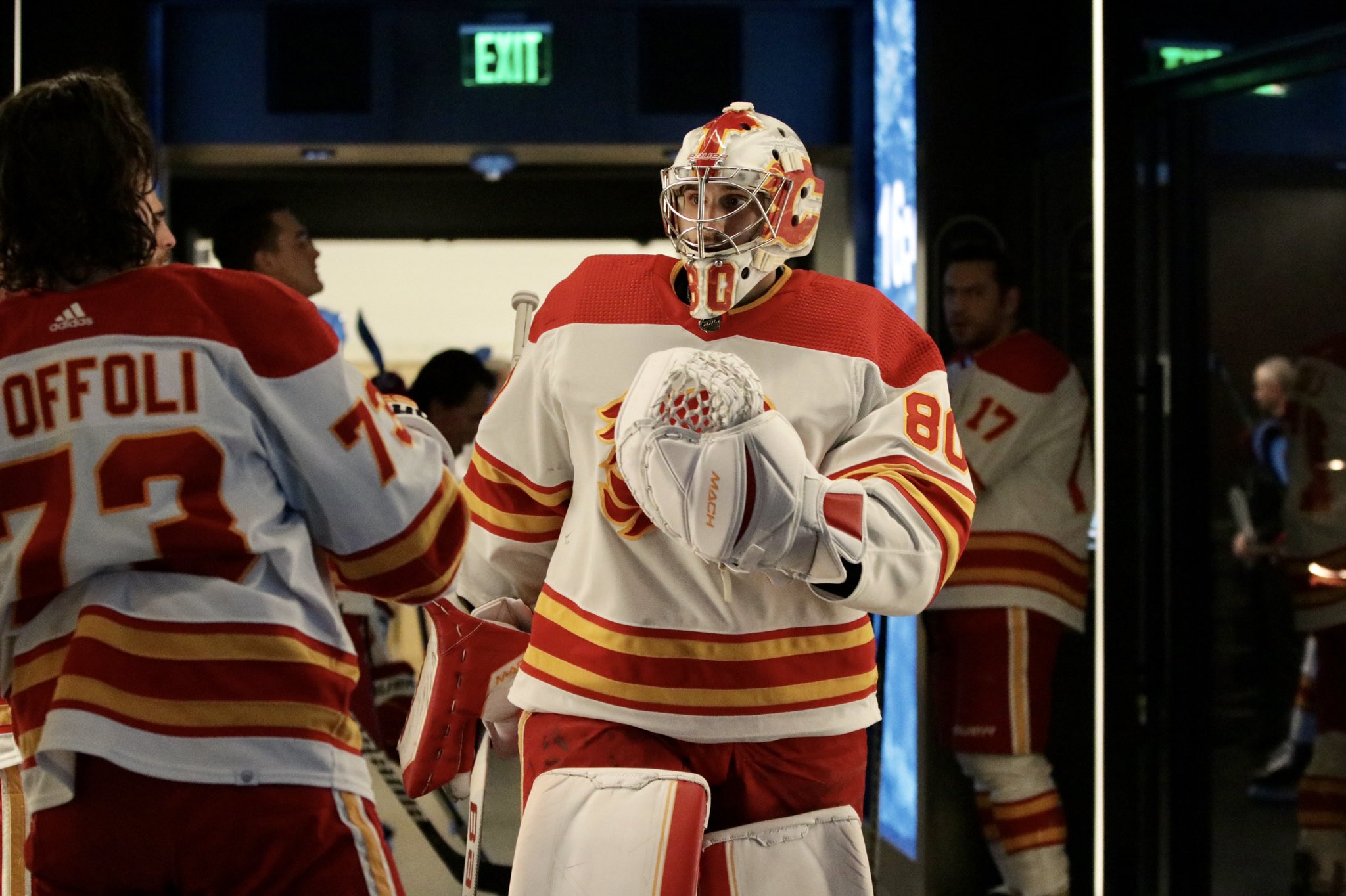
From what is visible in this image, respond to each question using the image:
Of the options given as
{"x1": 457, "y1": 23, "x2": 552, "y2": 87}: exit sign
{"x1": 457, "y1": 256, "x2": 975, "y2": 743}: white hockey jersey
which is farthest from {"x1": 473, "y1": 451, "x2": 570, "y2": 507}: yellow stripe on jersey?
{"x1": 457, "y1": 23, "x2": 552, "y2": 87}: exit sign

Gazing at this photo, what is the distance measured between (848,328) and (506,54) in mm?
2532

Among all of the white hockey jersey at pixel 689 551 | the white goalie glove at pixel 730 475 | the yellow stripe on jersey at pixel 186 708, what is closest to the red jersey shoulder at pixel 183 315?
the yellow stripe on jersey at pixel 186 708

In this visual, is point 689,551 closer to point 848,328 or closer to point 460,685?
point 848,328

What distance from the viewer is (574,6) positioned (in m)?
4.38

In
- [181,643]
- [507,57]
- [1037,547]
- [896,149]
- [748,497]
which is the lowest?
[1037,547]

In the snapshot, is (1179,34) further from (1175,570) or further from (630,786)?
(630,786)

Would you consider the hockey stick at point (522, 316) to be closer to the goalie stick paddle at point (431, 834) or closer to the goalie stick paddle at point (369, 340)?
the goalie stick paddle at point (431, 834)

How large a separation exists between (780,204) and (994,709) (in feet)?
6.20

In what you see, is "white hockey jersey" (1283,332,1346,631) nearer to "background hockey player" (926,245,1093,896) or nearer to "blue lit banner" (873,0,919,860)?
"background hockey player" (926,245,1093,896)

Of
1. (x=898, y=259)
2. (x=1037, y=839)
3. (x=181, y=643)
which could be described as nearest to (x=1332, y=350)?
(x=898, y=259)

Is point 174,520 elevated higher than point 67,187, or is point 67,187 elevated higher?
point 67,187

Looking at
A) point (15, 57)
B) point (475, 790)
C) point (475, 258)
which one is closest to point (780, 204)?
point (475, 790)

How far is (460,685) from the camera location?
229 cm

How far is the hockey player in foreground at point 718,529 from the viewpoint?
1.80 m
